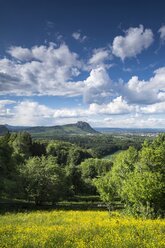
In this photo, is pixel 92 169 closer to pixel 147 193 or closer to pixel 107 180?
pixel 107 180

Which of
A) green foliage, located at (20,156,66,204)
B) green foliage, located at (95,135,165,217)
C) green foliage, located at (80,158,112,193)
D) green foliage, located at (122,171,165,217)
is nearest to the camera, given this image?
green foliage, located at (122,171,165,217)

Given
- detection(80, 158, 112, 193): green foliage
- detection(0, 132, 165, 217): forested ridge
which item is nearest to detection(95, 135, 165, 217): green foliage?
detection(0, 132, 165, 217): forested ridge

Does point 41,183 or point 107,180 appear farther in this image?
point 41,183

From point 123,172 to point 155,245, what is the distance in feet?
109

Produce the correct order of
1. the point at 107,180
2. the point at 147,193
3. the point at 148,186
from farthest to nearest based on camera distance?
the point at 107,180, the point at 148,186, the point at 147,193

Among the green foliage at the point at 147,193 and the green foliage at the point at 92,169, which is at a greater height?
the green foliage at the point at 147,193

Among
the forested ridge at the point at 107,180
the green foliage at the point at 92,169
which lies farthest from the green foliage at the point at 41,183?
the green foliage at the point at 92,169

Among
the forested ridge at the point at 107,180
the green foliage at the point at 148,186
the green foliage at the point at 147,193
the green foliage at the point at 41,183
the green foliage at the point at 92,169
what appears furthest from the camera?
the green foliage at the point at 92,169

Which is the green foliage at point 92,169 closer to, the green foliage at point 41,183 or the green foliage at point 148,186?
the green foliage at point 41,183

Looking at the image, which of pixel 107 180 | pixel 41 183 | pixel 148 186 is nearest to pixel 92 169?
pixel 41 183

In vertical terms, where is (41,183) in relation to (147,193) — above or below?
below

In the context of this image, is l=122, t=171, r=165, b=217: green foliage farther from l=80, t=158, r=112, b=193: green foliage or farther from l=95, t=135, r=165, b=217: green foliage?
l=80, t=158, r=112, b=193: green foliage

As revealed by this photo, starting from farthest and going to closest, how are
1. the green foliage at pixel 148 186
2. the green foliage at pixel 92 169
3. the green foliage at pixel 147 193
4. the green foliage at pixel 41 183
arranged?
the green foliage at pixel 92 169
the green foliage at pixel 41 183
the green foliage at pixel 148 186
the green foliage at pixel 147 193

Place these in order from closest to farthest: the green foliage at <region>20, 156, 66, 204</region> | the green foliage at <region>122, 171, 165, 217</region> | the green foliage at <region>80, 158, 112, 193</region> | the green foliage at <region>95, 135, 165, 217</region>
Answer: the green foliage at <region>122, 171, 165, 217</region> → the green foliage at <region>95, 135, 165, 217</region> → the green foliage at <region>20, 156, 66, 204</region> → the green foliage at <region>80, 158, 112, 193</region>
